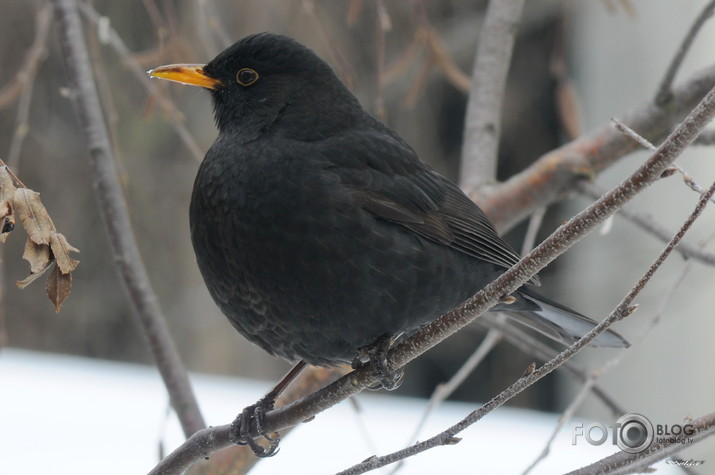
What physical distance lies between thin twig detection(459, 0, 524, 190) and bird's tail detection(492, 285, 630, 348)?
79 cm

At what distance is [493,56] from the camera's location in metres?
3.87

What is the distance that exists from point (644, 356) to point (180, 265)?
3.36 meters

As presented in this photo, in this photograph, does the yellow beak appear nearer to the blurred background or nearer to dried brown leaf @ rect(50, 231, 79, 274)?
dried brown leaf @ rect(50, 231, 79, 274)

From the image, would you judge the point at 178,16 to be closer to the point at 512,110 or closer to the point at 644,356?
the point at 512,110

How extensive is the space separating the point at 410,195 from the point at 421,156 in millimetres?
3552

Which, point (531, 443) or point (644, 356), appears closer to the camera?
point (531, 443)

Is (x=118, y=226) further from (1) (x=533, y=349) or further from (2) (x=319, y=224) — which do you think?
(1) (x=533, y=349)

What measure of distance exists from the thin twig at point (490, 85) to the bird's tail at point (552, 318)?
787 mm

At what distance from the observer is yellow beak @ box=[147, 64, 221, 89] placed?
2.93m

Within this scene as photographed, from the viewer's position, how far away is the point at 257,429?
9.25ft

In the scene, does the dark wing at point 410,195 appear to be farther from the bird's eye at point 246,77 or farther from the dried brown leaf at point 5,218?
the dried brown leaf at point 5,218

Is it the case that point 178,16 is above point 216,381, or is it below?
above

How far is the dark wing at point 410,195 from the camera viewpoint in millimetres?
2814

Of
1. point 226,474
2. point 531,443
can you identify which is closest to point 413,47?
point 226,474
